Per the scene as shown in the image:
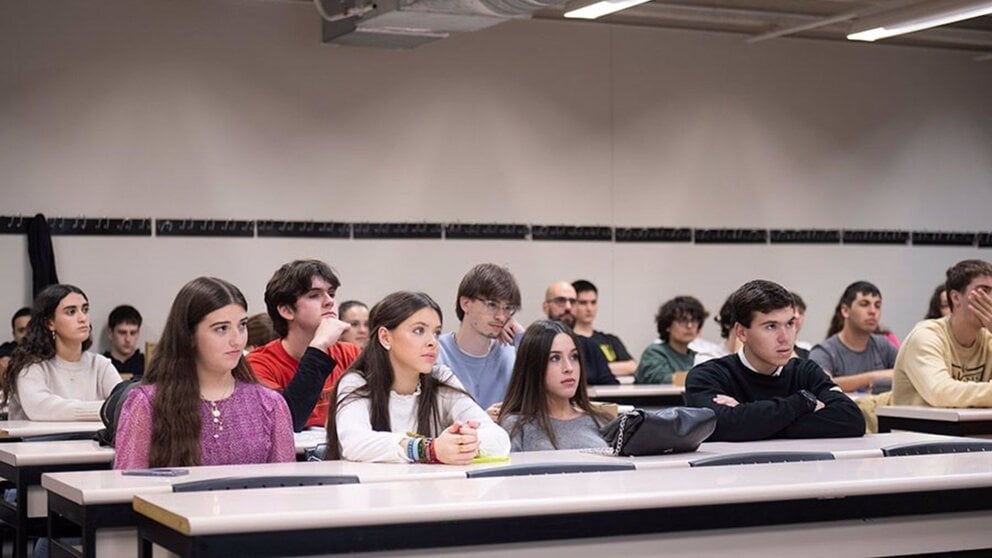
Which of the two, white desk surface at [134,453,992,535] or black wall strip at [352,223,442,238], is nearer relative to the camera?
white desk surface at [134,453,992,535]

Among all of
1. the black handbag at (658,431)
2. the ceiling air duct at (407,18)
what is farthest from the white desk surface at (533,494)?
the ceiling air duct at (407,18)

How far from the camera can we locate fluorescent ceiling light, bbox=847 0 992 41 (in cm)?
919

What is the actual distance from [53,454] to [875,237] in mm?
8968

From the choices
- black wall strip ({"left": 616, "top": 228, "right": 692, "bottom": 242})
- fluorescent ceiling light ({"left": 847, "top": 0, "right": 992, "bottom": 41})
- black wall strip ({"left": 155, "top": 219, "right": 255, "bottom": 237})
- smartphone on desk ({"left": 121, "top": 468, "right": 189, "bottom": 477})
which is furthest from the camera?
black wall strip ({"left": 616, "top": 228, "right": 692, "bottom": 242})

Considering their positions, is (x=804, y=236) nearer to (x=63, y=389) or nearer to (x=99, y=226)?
(x=99, y=226)

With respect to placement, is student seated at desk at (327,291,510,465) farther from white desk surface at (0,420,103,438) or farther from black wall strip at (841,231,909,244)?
black wall strip at (841,231,909,244)

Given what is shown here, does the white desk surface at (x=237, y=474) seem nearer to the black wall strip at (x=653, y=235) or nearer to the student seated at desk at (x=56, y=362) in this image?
the student seated at desk at (x=56, y=362)

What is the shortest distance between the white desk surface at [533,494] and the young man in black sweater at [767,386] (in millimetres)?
980

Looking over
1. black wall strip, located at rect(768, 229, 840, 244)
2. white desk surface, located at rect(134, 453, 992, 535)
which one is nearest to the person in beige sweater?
white desk surface, located at rect(134, 453, 992, 535)

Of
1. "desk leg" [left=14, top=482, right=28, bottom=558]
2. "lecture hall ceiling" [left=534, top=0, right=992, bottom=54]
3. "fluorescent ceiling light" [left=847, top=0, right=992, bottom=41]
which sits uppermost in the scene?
"lecture hall ceiling" [left=534, top=0, right=992, bottom=54]

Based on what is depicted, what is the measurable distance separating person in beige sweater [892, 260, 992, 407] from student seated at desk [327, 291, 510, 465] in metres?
2.80

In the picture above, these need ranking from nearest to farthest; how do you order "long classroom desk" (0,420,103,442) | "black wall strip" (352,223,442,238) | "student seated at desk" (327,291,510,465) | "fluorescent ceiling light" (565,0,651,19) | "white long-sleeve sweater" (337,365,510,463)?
1. "white long-sleeve sweater" (337,365,510,463)
2. "student seated at desk" (327,291,510,465)
3. "long classroom desk" (0,420,103,442)
4. "fluorescent ceiling light" (565,0,651,19)
5. "black wall strip" (352,223,442,238)

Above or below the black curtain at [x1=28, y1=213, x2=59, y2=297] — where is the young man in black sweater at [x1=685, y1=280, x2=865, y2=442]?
below

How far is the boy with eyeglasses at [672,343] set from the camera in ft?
31.0
